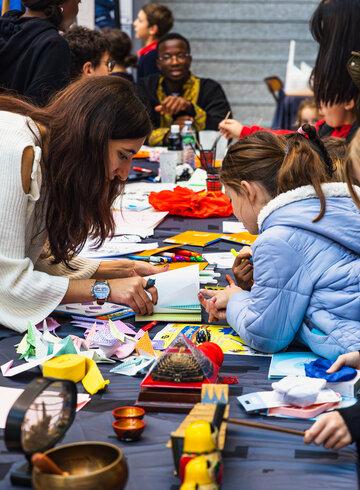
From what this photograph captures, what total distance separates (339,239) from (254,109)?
7362mm

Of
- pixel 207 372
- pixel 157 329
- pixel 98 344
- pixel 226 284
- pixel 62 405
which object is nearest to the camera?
pixel 62 405

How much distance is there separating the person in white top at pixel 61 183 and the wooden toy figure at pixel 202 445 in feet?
3.21

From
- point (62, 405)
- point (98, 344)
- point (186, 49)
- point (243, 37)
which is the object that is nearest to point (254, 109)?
point (243, 37)

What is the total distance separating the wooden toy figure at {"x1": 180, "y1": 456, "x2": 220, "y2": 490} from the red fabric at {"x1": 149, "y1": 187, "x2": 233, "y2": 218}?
237 cm

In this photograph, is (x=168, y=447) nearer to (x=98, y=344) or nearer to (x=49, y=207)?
(x=98, y=344)

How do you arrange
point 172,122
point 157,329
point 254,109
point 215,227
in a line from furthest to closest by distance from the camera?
1. point 254,109
2. point 172,122
3. point 215,227
4. point 157,329

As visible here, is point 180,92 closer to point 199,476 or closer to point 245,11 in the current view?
point 245,11

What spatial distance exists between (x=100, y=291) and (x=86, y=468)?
3.54ft

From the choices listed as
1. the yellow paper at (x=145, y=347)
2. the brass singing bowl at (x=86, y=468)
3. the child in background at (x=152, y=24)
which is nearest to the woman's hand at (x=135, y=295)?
the yellow paper at (x=145, y=347)

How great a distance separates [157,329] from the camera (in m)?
2.34

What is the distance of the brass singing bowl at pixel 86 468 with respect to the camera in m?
1.27

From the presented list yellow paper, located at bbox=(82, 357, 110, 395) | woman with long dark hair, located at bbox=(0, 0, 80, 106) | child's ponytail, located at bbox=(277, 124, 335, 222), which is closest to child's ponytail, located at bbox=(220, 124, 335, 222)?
child's ponytail, located at bbox=(277, 124, 335, 222)

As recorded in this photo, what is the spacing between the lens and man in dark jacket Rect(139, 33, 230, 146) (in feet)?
18.6

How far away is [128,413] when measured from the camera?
1721 mm
